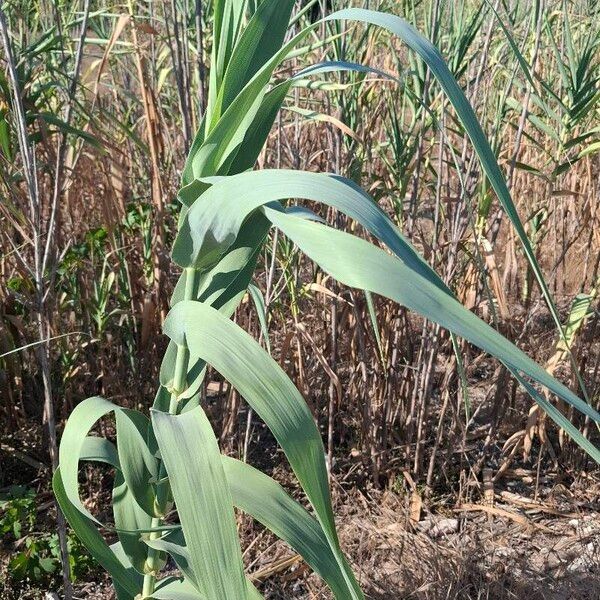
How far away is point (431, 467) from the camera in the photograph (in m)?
1.91

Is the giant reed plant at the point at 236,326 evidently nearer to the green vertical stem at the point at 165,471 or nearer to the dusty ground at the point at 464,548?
the green vertical stem at the point at 165,471

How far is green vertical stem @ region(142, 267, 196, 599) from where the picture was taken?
749 millimetres

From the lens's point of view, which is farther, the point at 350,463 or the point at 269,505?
the point at 350,463

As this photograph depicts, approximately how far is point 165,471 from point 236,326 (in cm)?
30

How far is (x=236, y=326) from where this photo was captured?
2.01 ft

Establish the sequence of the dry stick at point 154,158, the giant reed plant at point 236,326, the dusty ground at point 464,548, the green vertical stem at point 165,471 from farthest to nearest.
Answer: the dry stick at point 154,158 → the dusty ground at point 464,548 → the green vertical stem at point 165,471 → the giant reed plant at point 236,326

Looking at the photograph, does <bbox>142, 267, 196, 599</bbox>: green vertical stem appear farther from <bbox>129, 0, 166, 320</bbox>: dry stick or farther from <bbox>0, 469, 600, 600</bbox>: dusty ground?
<bbox>129, 0, 166, 320</bbox>: dry stick

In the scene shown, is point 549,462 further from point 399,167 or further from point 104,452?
point 104,452

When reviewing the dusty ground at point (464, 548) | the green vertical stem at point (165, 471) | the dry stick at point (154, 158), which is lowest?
the dusty ground at point (464, 548)

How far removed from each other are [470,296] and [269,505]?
119cm

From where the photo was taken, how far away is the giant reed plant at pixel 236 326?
0.54 m

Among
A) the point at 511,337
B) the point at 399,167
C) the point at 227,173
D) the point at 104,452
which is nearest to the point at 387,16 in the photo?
the point at 227,173

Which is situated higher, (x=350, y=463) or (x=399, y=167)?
(x=399, y=167)

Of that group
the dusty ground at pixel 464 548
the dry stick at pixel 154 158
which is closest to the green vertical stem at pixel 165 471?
the dusty ground at pixel 464 548
